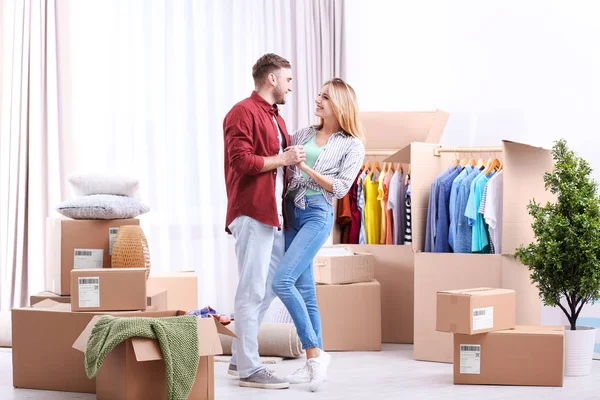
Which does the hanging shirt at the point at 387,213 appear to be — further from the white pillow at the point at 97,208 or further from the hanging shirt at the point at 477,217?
the white pillow at the point at 97,208

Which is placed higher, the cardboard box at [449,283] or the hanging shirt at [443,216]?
the hanging shirt at [443,216]

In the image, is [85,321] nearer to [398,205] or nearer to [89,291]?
[89,291]

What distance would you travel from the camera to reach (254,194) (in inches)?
132

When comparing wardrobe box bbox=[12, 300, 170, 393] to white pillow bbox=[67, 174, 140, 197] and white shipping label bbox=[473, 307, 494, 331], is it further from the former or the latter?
white shipping label bbox=[473, 307, 494, 331]

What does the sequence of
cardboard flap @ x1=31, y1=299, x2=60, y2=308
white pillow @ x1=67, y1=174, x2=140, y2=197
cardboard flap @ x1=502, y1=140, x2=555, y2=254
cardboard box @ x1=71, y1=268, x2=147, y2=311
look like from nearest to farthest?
cardboard box @ x1=71, y1=268, x2=147, y2=311 < cardboard flap @ x1=31, y1=299, x2=60, y2=308 < white pillow @ x1=67, y1=174, x2=140, y2=197 < cardboard flap @ x1=502, y1=140, x2=555, y2=254

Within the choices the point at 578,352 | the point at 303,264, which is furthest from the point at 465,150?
the point at 303,264

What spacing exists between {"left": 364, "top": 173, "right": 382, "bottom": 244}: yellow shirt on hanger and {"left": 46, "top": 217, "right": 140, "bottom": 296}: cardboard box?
66.7 inches

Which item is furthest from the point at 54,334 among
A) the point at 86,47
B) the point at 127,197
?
the point at 86,47

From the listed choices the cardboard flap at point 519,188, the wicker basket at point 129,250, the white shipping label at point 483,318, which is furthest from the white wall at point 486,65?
the wicker basket at point 129,250

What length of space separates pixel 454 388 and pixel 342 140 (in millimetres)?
1146

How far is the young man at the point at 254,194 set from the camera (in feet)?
10.9

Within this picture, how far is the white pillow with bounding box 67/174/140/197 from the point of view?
369 cm

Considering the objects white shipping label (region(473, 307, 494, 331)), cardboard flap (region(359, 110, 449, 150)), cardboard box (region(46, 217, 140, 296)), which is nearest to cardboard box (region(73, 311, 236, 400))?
cardboard box (region(46, 217, 140, 296))

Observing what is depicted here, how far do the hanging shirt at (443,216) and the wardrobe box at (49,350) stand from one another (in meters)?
1.54
